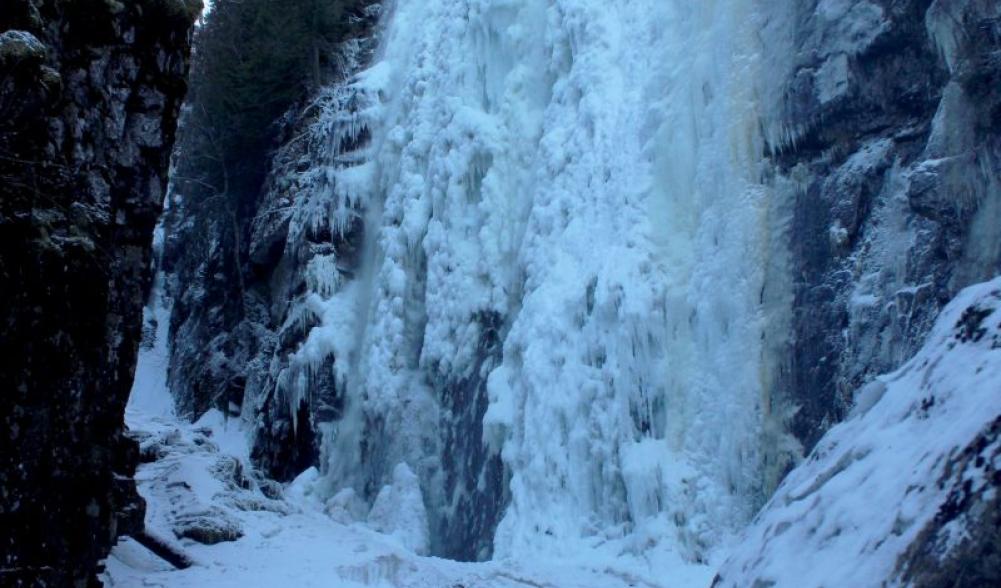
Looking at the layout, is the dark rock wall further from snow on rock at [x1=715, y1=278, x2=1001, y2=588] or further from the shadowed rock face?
the shadowed rock face

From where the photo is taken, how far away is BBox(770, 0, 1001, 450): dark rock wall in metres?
8.92

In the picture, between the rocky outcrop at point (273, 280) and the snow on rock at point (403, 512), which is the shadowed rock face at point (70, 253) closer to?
the snow on rock at point (403, 512)

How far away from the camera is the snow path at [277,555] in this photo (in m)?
10.3

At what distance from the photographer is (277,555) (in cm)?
1145

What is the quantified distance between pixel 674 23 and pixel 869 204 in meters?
4.39

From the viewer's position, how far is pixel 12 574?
7.29m

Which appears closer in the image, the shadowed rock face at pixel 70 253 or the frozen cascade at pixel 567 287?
the shadowed rock face at pixel 70 253

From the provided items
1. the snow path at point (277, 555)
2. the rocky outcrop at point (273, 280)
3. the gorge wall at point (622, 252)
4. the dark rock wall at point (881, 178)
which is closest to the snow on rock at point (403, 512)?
the gorge wall at point (622, 252)

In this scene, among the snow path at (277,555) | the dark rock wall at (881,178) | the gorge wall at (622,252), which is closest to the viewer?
the dark rock wall at (881,178)

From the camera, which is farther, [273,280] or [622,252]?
[273,280]

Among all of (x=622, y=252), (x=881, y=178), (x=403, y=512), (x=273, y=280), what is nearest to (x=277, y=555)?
(x=403, y=512)

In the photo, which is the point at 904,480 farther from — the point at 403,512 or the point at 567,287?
the point at 403,512

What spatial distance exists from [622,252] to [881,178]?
11.1 feet

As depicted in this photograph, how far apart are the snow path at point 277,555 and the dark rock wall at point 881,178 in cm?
266
